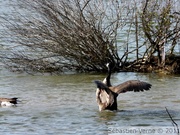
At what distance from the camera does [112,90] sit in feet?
36.6

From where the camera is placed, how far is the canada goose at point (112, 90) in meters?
11.0

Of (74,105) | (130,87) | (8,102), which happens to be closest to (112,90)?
(130,87)

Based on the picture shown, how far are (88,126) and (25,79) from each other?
558cm

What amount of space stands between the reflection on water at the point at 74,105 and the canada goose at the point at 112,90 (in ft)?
0.44

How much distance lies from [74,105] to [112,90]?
4.34 ft

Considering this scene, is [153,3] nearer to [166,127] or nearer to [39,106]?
[39,106]

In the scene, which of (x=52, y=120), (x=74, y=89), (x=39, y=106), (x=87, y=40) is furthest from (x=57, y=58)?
(x=52, y=120)

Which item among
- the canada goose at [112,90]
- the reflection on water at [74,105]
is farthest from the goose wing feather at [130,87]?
the reflection on water at [74,105]

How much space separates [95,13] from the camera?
15.5m

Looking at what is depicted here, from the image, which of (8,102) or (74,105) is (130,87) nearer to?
(74,105)

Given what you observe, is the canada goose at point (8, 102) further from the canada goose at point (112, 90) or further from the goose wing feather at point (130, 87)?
the goose wing feather at point (130, 87)

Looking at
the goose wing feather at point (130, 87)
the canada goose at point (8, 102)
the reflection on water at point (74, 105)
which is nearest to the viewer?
the reflection on water at point (74, 105)

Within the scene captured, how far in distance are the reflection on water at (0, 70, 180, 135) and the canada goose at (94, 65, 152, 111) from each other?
0.13 meters

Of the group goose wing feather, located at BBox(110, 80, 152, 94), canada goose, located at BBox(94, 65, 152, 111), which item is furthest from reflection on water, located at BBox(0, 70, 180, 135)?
goose wing feather, located at BBox(110, 80, 152, 94)
